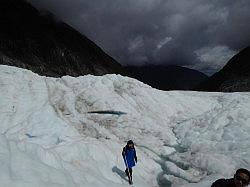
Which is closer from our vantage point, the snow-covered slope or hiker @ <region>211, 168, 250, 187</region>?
hiker @ <region>211, 168, 250, 187</region>

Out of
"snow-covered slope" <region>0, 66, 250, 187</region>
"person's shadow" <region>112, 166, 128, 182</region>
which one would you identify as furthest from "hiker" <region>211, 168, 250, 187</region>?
"person's shadow" <region>112, 166, 128, 182</region>

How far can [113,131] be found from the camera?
29.8 m

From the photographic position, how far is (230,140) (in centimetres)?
2777

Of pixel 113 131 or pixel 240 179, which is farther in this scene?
pixel 113 131

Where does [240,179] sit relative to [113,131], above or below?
below

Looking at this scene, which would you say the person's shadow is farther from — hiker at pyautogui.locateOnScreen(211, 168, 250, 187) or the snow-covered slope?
hiker at pyautogui.locateOnScreen(211, 168, 250, 187)

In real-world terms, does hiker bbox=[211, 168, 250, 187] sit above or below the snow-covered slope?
below

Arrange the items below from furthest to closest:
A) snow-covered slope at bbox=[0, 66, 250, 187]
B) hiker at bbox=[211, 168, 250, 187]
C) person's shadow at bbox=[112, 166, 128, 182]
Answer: person's shadow at bbox=[112, 166, 128, 182]
snow-covered slope at bbox=[0, 66, 250, 187]
hiker at bbox=[211, 168, 250, 187]

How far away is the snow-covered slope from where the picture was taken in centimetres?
1681

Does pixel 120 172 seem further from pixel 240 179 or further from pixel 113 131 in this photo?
pixel 240 179

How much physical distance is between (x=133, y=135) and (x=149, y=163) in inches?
165

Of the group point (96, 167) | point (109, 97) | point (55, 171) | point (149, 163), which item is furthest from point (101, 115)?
point (55, 171)

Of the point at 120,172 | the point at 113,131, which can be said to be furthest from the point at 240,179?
the point at 113,131

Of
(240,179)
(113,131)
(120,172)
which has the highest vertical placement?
(113,131)
